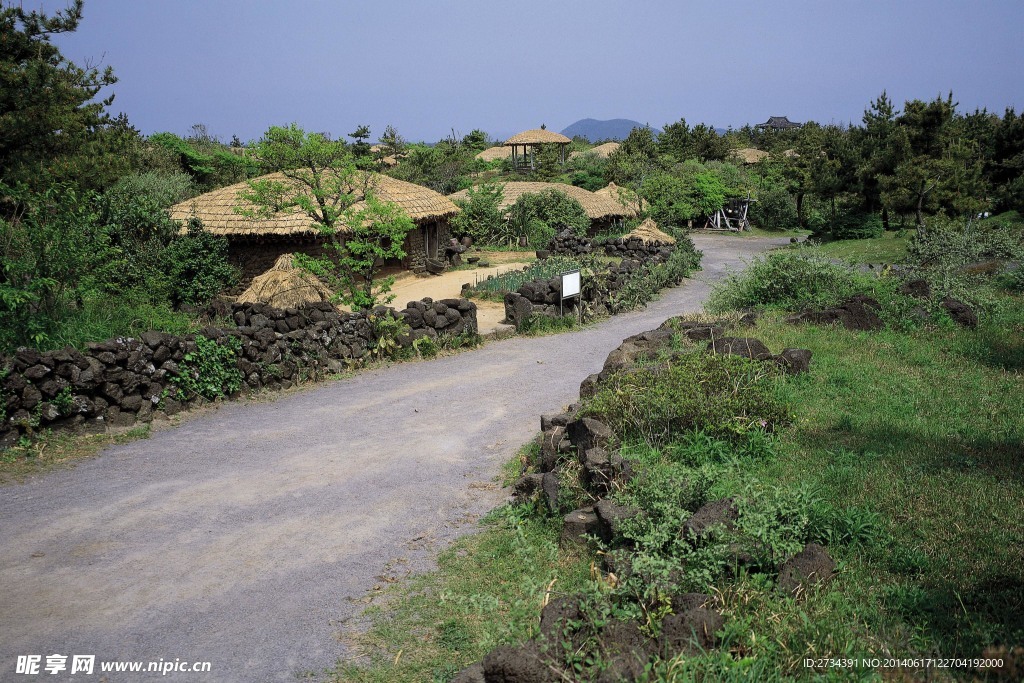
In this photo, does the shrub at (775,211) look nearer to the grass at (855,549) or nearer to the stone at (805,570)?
the grass at (855,549)

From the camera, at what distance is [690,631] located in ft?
14.5

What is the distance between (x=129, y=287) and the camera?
54.8 ft

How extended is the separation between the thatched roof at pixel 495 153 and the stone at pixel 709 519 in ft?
196

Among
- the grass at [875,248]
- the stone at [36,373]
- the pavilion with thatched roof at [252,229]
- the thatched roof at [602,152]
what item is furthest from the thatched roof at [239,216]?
the thatched roof at [602,152]

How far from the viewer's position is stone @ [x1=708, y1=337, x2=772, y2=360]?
995 cm

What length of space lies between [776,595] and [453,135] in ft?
202

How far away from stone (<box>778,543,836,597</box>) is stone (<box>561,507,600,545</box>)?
1.77 meters

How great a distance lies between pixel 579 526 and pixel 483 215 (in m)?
25.9

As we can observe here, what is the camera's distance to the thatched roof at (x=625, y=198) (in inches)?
1499

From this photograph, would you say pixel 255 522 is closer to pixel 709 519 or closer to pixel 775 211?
pixel 709 519

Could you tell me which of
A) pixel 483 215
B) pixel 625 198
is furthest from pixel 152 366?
pixel 625 198

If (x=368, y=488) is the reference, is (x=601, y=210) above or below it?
above

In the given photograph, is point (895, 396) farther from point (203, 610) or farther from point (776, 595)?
point (203, 610)

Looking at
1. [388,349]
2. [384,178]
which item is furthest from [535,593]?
[384,178]
